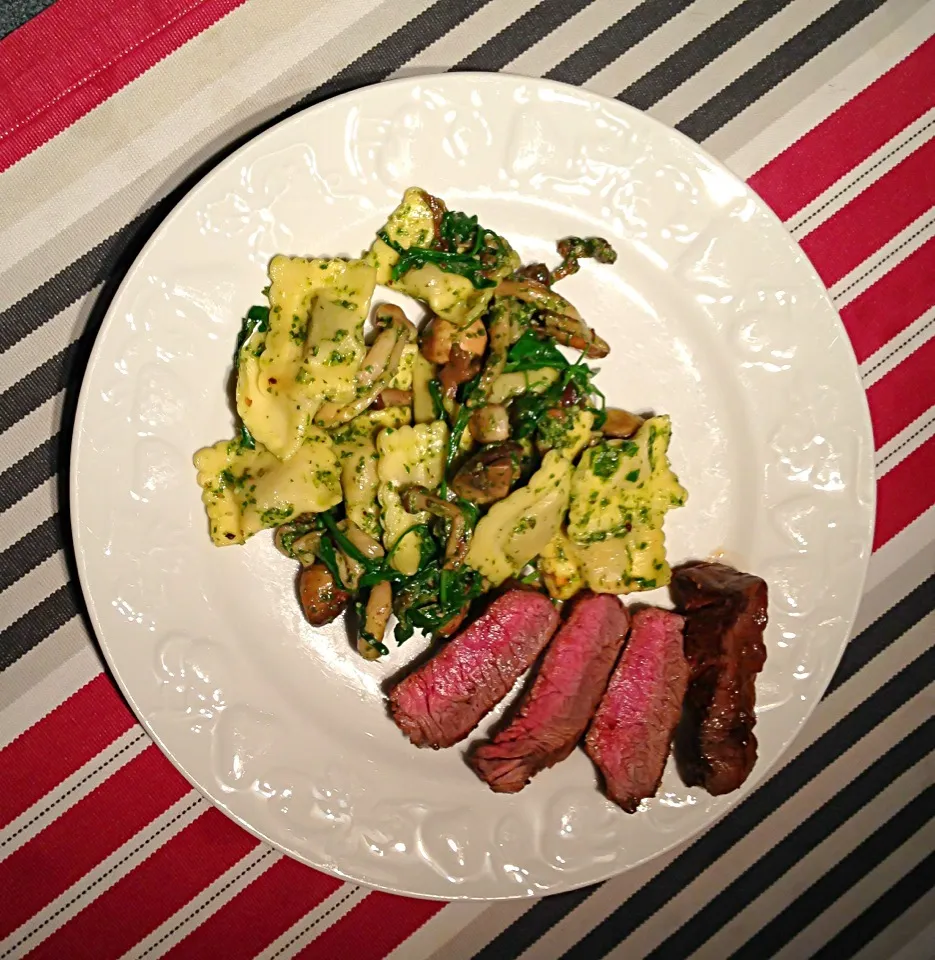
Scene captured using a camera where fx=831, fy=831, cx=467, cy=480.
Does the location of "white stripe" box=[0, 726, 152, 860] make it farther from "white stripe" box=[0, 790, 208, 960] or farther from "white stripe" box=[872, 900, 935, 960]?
"white stripe" box=[872, 900, 935, 960]

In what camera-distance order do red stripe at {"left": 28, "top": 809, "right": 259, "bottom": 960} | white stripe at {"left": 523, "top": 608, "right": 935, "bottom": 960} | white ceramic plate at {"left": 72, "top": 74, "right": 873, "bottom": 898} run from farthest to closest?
1. white stripe at {"left": 523, "top": 608, "right": 935, "bottom": 960}
2. red stripe at {"left": 28, "top": 809, "right": 259, "bottom": 960}
3. white ceramic plate at {"left": 72, "top": 74, "right": 873, "bottom": 898}

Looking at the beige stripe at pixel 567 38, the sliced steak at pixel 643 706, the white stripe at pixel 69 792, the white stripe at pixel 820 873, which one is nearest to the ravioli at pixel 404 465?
the sliced steak at pixel 643 706

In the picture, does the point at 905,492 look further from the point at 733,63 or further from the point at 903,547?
the point at 733,63

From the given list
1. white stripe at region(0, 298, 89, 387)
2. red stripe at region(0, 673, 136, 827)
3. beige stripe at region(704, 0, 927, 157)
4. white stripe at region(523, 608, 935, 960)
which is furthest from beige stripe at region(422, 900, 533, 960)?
beige stripe at region(704, 0, 927, 157)

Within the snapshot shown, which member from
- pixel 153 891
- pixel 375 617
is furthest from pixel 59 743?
pixel 375 617

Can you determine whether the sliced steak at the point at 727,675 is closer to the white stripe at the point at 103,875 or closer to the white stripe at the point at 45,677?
the white stripe at the point at 103,875
